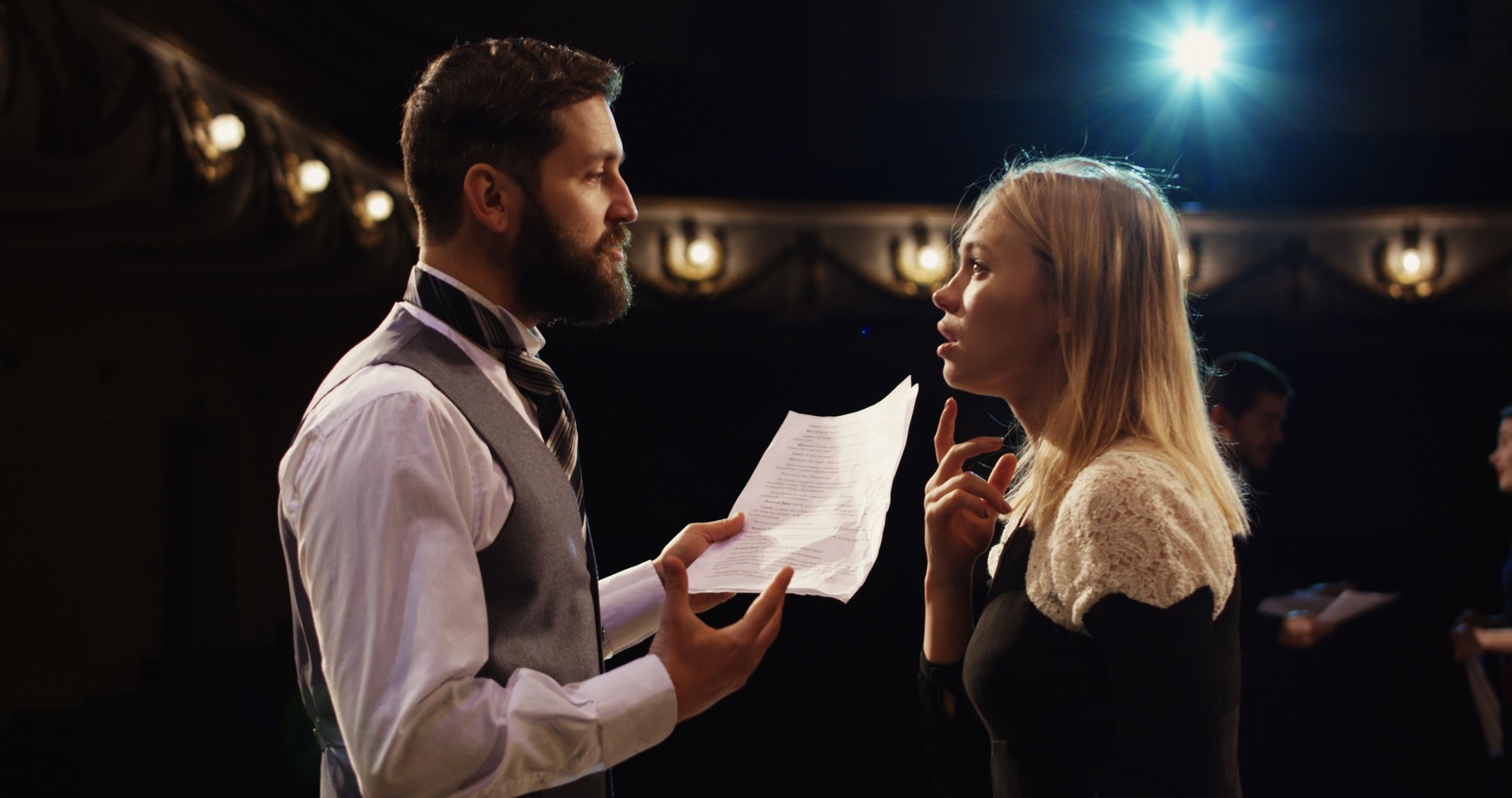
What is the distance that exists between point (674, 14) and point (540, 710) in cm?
749

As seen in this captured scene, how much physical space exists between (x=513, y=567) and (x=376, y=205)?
17.9 ft

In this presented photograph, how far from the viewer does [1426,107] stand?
7613 millimetres

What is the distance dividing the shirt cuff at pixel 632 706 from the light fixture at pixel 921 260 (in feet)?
20.1

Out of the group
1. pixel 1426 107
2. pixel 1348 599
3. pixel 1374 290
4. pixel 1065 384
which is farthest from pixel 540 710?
pixel 1426 107

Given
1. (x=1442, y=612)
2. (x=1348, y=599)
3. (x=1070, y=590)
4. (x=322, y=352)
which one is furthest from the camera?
(x=322, y=352)

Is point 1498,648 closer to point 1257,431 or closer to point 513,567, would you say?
point 1257,431

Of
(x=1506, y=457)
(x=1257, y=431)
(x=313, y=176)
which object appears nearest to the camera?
(x=1257, y=431)

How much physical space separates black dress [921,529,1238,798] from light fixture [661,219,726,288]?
19.0 ft

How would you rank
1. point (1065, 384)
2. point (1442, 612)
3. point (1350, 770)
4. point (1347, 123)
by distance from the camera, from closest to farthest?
point (1065, 384), point (1350, 770), point (1442, 612), point (1347, 123)

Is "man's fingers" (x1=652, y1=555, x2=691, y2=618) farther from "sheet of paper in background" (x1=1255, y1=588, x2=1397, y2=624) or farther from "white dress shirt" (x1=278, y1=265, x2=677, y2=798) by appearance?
"sheet of paper in background" (x1=1255, y1=588, x2=1397, y2=624)

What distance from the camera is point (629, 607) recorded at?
1550 millimetres

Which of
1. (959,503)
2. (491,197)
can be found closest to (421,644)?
(491,197)

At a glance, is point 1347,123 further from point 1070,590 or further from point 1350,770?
point 1070,590

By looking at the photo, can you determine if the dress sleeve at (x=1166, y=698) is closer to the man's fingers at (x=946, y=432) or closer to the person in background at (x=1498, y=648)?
the man's fingers at (x=946, y=432)
